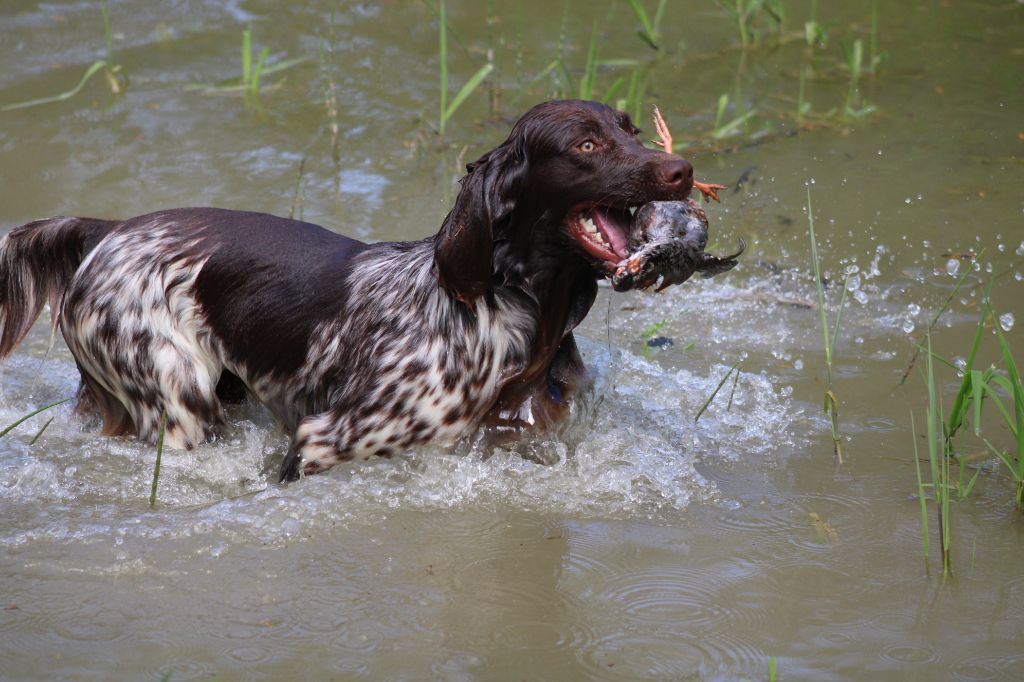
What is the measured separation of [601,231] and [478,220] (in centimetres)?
36

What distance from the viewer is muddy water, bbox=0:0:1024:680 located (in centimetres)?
321

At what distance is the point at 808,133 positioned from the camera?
7.36 meters

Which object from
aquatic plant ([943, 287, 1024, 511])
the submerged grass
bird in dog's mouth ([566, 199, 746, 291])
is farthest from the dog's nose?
aquatic plant ([943, 287, 1024, 511])

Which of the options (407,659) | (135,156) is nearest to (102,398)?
(407,659)

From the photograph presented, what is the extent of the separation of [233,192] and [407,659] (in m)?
4.29

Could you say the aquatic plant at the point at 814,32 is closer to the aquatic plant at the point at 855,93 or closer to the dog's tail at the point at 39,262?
the aquatic plant at the point at 855,93

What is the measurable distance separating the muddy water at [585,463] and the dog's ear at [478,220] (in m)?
0.59

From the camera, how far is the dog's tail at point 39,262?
14.6 ft

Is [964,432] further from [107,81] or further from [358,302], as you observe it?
[107,81]

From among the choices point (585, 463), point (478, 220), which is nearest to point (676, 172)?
point (478, 220)

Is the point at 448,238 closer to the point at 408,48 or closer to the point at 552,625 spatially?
the point at 552,625

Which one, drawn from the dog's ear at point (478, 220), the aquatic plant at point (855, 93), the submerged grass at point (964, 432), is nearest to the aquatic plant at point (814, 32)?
the aquatic plant at point (855, 93)

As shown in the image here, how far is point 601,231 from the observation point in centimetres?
375

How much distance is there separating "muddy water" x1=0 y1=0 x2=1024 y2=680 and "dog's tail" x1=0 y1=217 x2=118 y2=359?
43 cm
